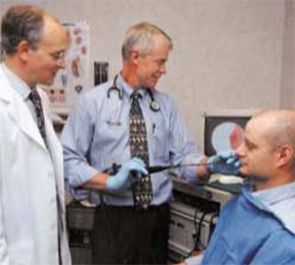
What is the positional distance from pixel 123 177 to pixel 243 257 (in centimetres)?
64

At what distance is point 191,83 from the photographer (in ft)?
9.70

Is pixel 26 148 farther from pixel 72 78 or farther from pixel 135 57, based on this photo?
pixel 72 78

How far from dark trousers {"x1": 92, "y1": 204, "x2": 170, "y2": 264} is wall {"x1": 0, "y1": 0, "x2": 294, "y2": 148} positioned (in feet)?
3.20

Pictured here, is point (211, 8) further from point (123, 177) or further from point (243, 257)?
point (243, 257)

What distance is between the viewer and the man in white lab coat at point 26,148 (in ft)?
5.08

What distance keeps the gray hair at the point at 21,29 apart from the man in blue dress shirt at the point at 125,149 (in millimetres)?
482

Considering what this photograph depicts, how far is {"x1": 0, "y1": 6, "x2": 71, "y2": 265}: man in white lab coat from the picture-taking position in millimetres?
1549

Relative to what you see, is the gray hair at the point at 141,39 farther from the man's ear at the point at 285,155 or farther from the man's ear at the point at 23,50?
the man's ear at the point at 285,155

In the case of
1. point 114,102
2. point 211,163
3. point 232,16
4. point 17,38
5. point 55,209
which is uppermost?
point 232,16

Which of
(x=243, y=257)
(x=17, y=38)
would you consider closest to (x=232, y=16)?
(x=17, y=38)

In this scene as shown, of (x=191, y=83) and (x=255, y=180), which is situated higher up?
(x=191, y=83)

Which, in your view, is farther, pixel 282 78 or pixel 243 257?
pixel 282 78

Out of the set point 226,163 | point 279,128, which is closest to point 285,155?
point 279,128

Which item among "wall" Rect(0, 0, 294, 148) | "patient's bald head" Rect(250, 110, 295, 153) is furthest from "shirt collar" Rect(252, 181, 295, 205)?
"wall" Rect(0, 0, 294, 148)
